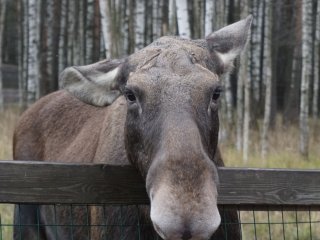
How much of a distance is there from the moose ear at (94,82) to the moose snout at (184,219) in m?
1.31

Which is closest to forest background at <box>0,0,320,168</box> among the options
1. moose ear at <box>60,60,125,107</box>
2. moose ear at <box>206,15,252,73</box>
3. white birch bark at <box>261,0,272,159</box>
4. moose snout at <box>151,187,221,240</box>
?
white birch bark at <box>261,0,272,159</box>

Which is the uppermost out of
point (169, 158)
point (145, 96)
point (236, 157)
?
point (145, 96)

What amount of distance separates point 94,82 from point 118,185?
656 millimetres

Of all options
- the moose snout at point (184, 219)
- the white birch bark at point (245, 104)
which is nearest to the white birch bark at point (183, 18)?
the white birch bark at point (245, 104)

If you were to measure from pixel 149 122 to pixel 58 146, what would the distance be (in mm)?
2938

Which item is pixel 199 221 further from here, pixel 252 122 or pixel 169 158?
pixel 252 122

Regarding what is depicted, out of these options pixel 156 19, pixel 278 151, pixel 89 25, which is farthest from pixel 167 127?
pixel 89 25

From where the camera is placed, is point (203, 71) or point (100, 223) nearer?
point (203, 71)

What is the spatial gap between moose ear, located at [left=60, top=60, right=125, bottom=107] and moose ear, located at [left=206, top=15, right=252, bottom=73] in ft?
1.94

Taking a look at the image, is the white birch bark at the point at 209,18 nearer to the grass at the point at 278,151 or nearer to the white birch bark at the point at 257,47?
the grass at the point at 278,151

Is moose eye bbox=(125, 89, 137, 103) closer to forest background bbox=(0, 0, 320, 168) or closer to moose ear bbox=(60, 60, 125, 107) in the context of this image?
moose ear bbox=(60, 60, 125, 107)

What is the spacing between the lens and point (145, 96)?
3.59 meters

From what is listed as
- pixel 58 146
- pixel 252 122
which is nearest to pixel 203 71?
pixel 58 146

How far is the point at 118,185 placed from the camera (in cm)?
394
